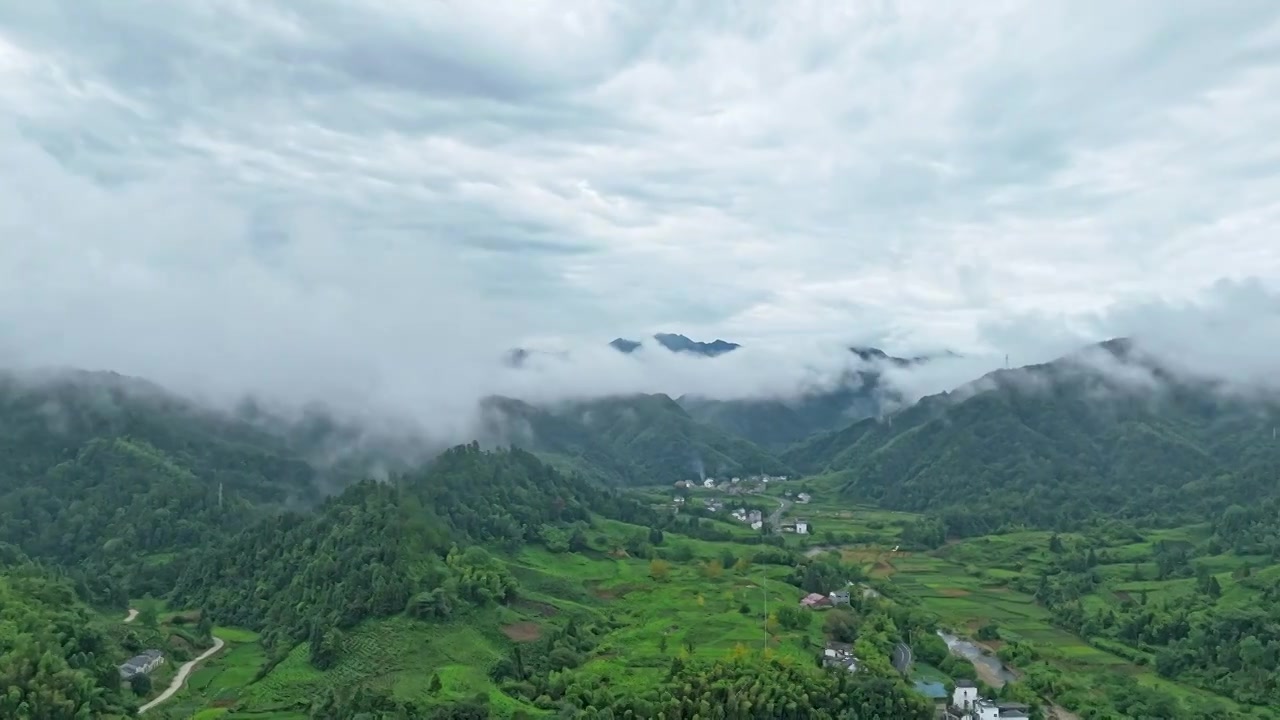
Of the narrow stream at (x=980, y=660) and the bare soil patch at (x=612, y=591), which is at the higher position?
the bare soil patch at (x=612, y=591)

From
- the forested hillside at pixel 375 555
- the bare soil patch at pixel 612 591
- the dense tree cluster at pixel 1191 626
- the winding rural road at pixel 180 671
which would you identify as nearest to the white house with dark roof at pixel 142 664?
the winding rural road at pixel 180 671

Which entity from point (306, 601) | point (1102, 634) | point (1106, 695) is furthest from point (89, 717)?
point (1102, 634)

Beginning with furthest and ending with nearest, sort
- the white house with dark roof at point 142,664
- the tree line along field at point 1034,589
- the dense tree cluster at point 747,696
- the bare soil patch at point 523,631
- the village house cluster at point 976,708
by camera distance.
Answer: the tree line along field at point 1034,589
the bare soil patch at point 523,631
the village house cluster at point 976,708
the white house with dark roof at point 142,664
the dense tree cluster at point 747,696

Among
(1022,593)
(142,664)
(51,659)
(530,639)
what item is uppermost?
(1022,593)

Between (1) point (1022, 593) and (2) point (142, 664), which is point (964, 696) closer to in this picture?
(1) point (1022, 593)

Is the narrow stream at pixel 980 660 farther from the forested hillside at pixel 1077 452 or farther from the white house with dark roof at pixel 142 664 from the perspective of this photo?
the forested hillside at pixel 1077 452

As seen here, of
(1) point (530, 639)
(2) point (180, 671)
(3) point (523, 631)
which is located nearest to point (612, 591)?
(3) point (523, 631)

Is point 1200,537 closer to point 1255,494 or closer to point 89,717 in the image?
point 1255,494

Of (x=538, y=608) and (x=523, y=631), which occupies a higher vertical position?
(x=538, y=608)
